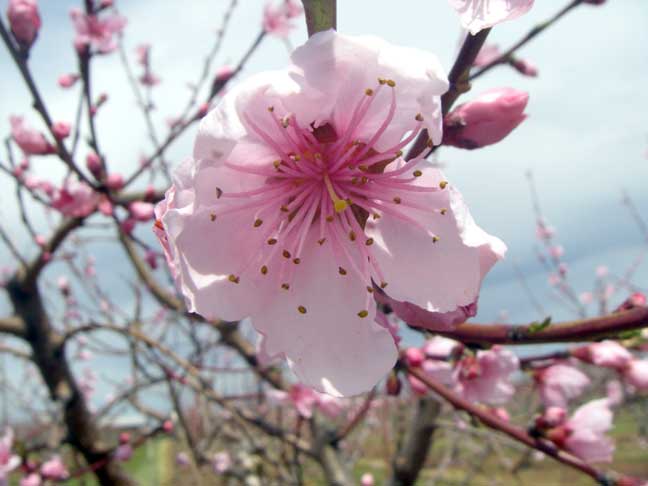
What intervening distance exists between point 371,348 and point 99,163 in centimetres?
204

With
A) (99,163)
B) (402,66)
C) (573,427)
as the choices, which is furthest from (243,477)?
(402,66)

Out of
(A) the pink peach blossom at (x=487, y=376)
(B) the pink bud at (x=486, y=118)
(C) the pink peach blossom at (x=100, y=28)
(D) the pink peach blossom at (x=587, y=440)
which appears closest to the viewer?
(B) the pink bud at (x=486, y=118)

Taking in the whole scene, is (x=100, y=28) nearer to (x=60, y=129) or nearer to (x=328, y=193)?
(x=60, y=129)

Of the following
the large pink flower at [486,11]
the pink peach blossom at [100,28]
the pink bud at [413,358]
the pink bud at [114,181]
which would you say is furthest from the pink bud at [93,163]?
the large pink flower at [486,11]

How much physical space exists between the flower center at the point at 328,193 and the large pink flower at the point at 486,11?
0.19 meters

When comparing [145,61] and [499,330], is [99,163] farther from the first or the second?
[145,61]

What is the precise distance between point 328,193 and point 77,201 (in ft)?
6.79

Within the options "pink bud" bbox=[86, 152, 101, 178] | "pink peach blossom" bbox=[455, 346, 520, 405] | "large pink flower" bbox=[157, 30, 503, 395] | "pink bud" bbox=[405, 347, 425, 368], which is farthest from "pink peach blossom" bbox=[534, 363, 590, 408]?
"pink bud" bbox=[86, 152, 101, 178]

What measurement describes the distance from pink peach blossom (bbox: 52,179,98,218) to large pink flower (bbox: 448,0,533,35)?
7.46 feet

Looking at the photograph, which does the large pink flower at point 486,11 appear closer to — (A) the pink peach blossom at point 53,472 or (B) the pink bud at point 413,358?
(B) the pink bud at point 413,358

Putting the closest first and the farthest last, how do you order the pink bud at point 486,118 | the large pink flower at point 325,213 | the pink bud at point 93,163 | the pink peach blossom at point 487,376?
the large pink flower at point 325,213
the pink bud at point 486,118
the pink peach blossom at point 487,376
the pink bud at point 93,163

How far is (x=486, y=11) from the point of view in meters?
0.84

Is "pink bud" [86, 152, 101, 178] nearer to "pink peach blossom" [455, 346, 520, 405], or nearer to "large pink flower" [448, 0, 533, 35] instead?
"pink peach blossom" [455, 346, 520, 405]

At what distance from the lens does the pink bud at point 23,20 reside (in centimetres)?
197
